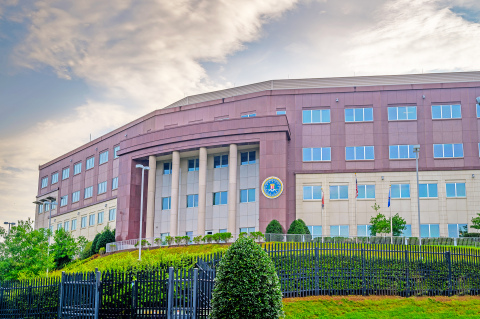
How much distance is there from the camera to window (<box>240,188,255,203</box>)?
195 feet

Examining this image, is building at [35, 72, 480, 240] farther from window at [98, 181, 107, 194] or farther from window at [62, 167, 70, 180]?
window at [62, 167, 70, 180]

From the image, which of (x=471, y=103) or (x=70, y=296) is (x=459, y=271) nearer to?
(x=70, y=296)

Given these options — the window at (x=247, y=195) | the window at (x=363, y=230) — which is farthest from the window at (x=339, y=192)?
the window at (x=247, y=195)

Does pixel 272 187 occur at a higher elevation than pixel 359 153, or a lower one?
lower

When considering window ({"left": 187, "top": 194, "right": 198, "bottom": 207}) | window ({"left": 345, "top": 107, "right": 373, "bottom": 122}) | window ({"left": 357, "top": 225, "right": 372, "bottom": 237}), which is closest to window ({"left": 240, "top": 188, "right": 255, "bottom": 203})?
window ({"left": 187, "top": 194, "right": 198, "bottom": 207})

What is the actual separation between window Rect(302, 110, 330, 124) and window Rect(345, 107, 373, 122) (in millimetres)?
2076

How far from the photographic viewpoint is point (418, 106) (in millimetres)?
58062

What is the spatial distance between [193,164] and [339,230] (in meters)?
18.3

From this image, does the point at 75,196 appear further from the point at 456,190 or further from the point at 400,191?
the point at 456,190

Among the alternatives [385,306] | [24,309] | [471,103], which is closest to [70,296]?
[24,309]

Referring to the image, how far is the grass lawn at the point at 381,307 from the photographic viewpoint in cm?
2305

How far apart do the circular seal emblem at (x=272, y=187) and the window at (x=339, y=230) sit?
694cm

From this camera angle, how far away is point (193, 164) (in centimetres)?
6438

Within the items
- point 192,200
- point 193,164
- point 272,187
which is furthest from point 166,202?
point 272,187
